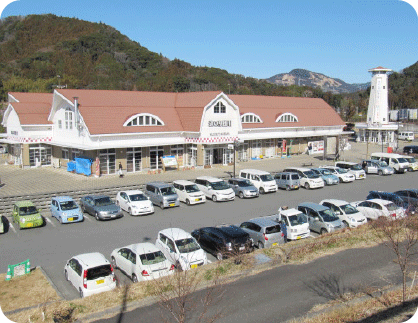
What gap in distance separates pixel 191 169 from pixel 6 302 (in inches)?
930

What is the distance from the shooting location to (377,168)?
3409 cm

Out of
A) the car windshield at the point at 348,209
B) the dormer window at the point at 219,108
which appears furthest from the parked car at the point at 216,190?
the dormer window at the point at 219,108

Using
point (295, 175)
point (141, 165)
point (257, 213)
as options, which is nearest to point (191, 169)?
point (141, 165)

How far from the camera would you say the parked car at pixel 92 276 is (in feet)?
39.7

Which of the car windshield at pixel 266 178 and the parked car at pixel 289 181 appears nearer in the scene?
the car windshield at pixel 266 178

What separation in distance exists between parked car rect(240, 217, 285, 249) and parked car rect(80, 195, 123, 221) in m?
7.95

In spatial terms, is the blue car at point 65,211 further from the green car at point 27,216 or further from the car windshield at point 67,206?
the green car at point 27,216

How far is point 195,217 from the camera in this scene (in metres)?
21.7

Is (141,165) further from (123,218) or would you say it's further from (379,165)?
(379,165)

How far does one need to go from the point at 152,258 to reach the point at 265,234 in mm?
5201

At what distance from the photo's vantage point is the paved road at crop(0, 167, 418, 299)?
16.0 m

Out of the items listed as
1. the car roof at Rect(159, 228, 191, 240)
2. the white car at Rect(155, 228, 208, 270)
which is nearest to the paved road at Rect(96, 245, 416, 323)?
the white car at Rect(155, 228, 208, 270)

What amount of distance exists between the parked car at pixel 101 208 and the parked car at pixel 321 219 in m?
10.0

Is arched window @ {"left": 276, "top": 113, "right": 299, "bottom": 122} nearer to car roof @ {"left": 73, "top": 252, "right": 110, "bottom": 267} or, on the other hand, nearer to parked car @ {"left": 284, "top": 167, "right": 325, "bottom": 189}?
parked car @ {"left": 284, "top": 167, "right": 325, "bottom": 189}
